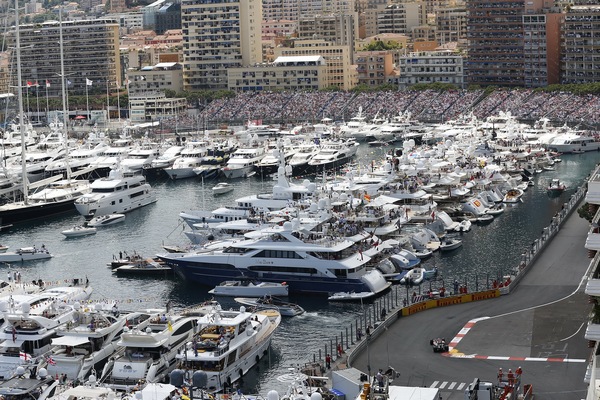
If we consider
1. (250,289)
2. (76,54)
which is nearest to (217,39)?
(76,54)

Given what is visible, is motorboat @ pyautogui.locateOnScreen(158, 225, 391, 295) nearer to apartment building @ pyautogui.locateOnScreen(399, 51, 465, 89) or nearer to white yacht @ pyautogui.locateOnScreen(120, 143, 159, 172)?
white yacht @ pyautogui.locateOnScreen(120, 143, 159, 172)

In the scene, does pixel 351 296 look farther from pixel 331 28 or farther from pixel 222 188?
pixel 331 28

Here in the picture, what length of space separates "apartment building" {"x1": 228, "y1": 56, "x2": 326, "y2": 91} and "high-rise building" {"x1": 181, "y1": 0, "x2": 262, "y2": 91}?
2569 mm

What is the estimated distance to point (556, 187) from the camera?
71562 millimetres

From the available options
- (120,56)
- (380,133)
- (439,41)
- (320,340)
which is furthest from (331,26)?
(320,340)

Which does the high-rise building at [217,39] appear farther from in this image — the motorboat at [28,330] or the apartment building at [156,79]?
the motorboat at [28,330]

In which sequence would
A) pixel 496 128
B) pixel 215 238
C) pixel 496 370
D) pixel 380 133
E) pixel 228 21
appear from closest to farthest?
pixel 496 370
pixel 215 238
pixel 496 128
pixel 380 133
pixel 228 21

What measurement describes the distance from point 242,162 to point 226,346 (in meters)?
51.3

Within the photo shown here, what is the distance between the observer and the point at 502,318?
127 feet

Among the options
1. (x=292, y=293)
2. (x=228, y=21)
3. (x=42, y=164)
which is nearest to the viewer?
(x=292, y=293)

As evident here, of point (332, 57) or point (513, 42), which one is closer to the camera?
point (513, 42)

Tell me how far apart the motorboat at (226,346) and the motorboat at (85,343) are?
2642 mm

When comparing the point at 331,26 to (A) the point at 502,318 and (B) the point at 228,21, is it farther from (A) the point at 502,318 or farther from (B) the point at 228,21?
(A) the point at 502,318

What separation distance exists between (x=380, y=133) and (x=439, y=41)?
195 ft
